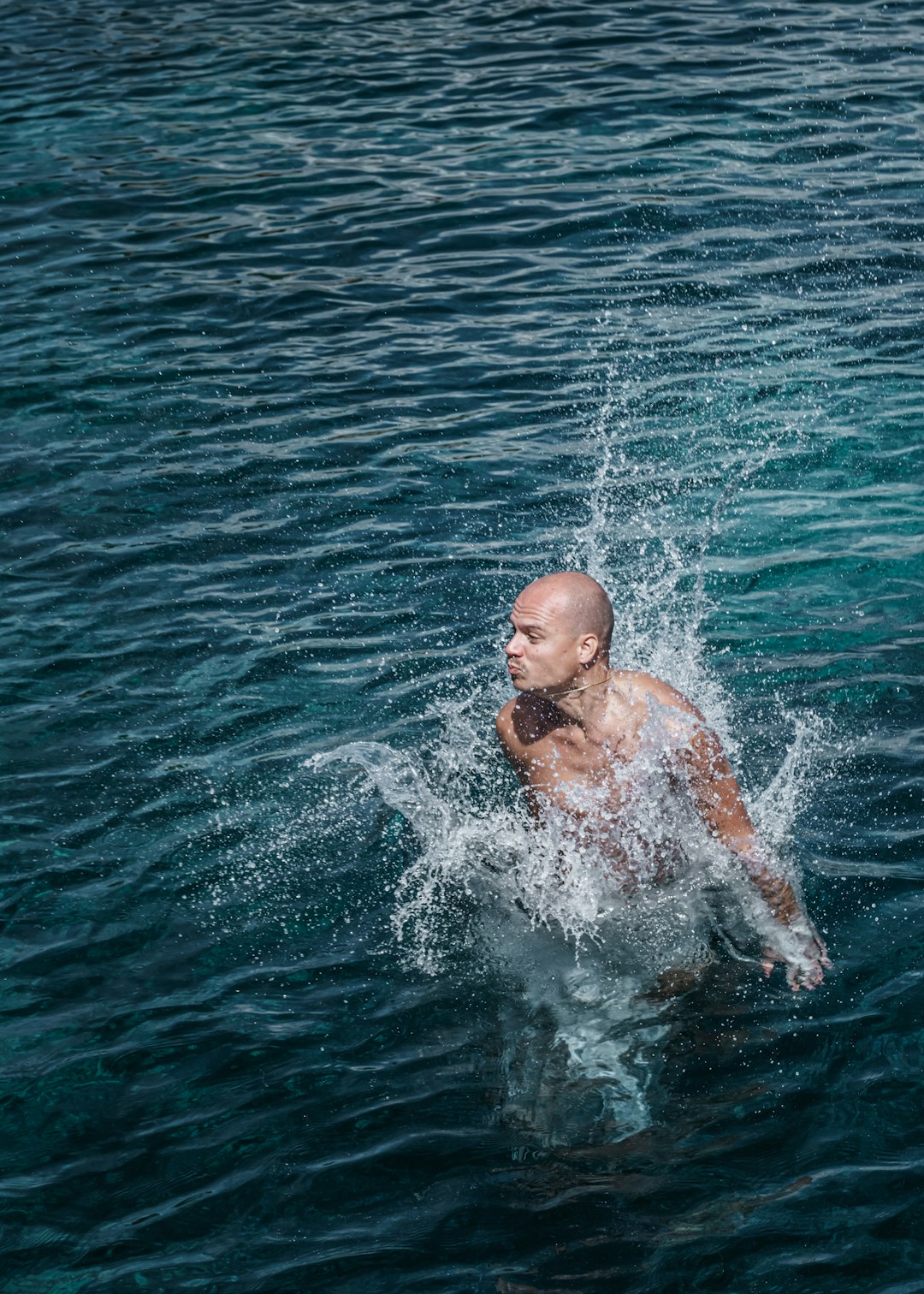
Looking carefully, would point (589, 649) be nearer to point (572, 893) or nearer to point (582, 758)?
point (582, 758)

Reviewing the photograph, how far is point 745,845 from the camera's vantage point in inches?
232

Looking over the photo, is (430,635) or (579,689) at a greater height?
(579,689)

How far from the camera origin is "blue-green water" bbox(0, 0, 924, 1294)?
523 cm

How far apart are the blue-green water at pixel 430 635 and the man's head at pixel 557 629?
1243 millimetres

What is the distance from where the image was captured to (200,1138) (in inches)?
216

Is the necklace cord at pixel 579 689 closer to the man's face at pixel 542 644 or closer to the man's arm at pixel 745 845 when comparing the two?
the man's face at pixel 542 644

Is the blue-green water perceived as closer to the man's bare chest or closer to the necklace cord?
the man's bare chest

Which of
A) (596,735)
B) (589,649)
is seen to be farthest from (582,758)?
(589,649)

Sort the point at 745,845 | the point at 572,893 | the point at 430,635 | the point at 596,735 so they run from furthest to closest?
the point at 430,635 → the point at 572,893 → the point at 596,735 → the point at 745,845

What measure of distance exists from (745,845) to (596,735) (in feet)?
2.39

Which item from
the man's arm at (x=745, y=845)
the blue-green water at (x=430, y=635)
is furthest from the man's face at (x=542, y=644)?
the blue-green water at (x=430, y=635)

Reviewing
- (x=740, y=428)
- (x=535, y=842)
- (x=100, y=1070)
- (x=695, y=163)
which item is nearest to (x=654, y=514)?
(x=740, y=428)

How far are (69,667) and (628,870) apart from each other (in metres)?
3.77

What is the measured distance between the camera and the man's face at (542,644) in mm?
5660
